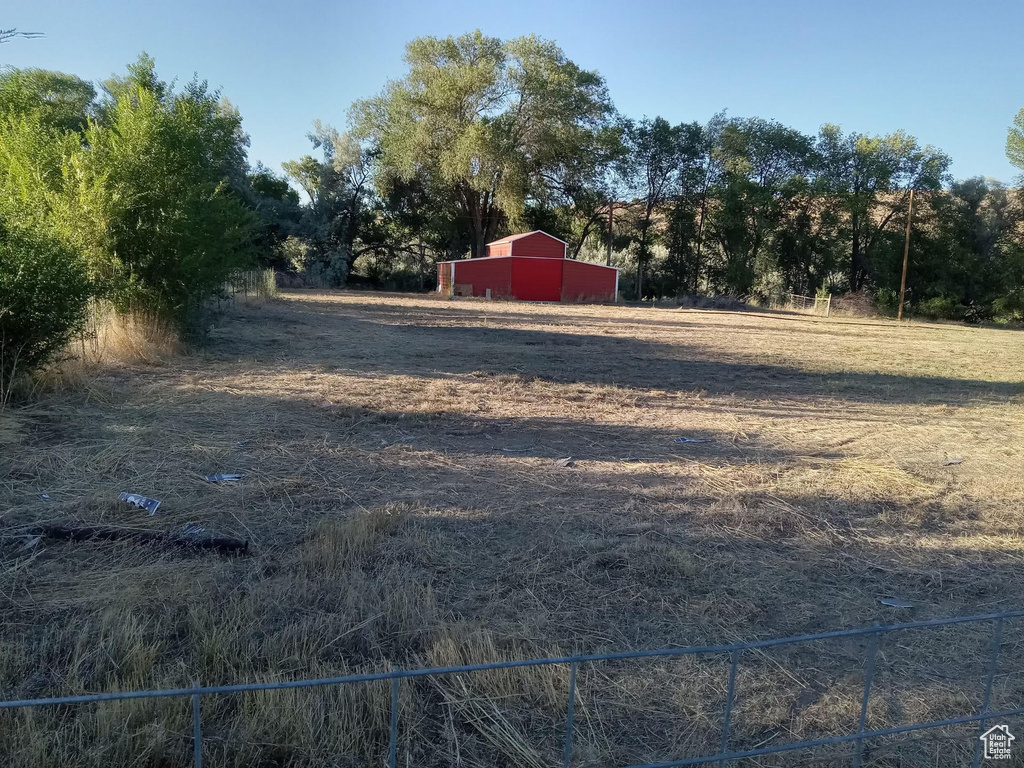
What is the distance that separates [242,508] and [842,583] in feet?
13.7

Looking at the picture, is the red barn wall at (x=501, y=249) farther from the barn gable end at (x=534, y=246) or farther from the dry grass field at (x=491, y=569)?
the dry grass field at (x=491, y=569)

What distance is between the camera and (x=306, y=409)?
8.52 meters

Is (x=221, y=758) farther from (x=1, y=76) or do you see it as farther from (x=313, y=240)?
(x=313, y=240)

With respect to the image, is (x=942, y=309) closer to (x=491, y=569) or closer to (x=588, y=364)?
(x=588, y=364)

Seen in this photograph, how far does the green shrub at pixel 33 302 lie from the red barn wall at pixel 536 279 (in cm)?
3614

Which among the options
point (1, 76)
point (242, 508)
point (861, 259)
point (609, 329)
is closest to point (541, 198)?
point (861, 259)

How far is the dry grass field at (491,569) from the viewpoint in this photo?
2840 millimetres

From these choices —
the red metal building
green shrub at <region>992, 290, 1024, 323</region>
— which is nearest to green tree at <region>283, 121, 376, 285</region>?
the red metal building

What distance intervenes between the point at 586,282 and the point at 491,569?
1665 inches

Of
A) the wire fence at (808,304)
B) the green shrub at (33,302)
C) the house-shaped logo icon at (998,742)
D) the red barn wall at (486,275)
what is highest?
the red barn wall at (486,275)

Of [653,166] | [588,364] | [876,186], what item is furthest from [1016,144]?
[588,364]

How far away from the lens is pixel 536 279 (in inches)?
1730

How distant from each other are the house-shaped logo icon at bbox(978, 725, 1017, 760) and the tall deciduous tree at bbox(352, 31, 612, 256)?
149ft

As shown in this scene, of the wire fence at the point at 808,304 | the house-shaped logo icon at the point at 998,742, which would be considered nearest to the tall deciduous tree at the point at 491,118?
the wire fence at the point at 808,304
